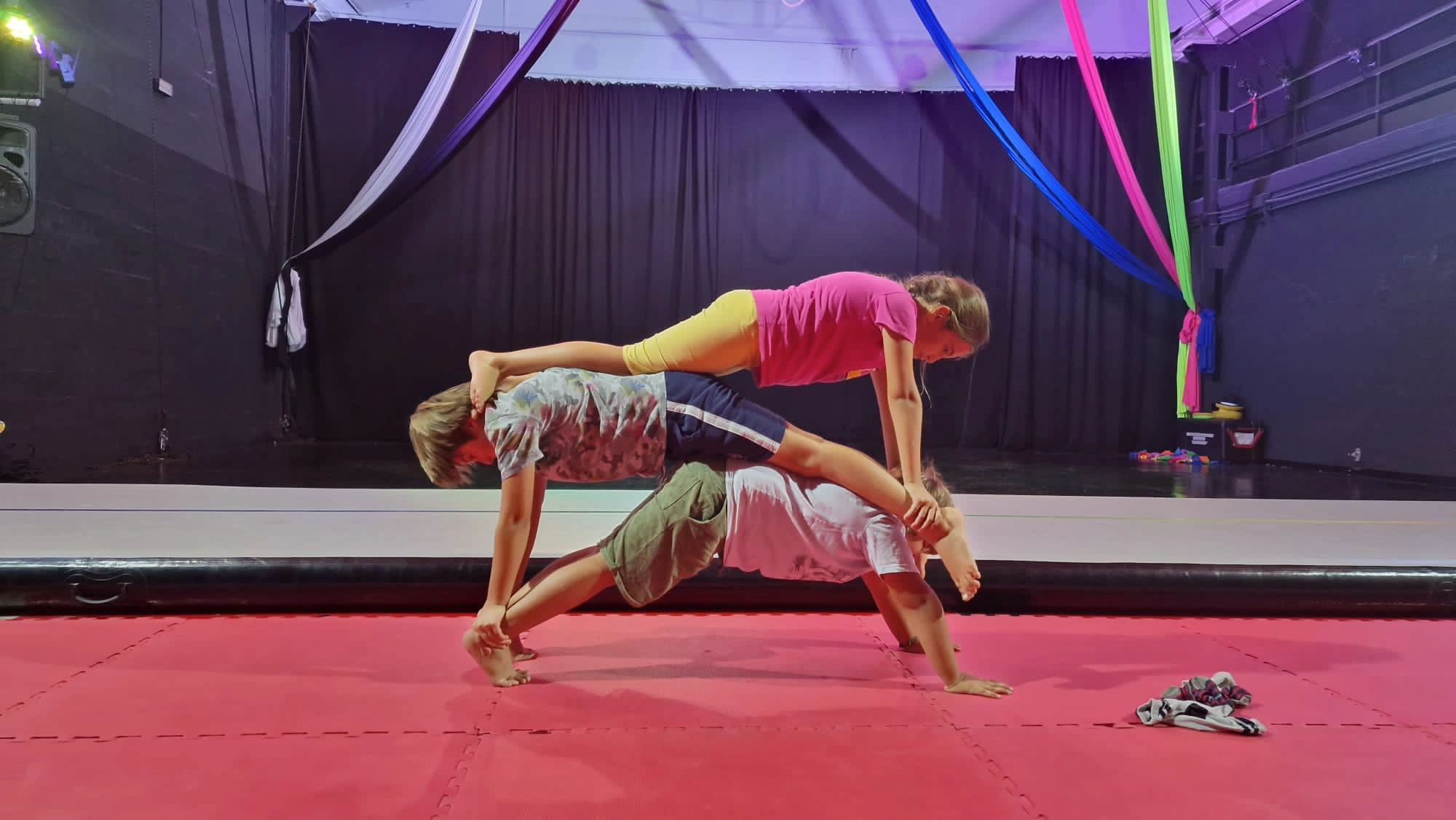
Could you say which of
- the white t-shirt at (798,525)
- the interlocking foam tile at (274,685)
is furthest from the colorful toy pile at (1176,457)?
the interlocking foam tile at (274,685)

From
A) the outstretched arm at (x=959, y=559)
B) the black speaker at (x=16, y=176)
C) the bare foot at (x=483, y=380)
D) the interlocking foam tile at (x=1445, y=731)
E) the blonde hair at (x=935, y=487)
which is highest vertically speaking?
the black speaker at (x=16, y=176)

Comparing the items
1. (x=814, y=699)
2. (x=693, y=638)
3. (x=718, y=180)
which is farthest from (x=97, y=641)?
(x=718, y=180)

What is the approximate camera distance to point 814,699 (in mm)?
1387

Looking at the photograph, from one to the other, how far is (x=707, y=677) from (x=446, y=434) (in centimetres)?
62

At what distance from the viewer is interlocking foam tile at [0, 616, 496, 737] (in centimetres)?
124

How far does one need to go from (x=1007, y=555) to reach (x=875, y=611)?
1.38 feet

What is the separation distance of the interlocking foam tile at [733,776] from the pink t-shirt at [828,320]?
25.0 inches

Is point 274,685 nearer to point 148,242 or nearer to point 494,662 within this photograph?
point 494,662

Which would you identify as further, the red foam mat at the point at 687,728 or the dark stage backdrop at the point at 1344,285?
the dark stage backdrop at the point at 1344,285

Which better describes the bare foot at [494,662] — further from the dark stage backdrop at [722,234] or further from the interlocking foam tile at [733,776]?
the dark stage backdrop at [722,234]

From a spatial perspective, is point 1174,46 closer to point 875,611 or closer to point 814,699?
point 875,611

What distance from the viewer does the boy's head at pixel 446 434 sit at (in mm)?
1369

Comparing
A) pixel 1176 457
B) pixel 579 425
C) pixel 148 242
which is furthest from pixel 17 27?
pixel 1176 457

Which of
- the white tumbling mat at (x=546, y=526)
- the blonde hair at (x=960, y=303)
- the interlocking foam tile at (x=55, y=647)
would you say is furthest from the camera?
the white tumbling mat at (x=546, y=526)
